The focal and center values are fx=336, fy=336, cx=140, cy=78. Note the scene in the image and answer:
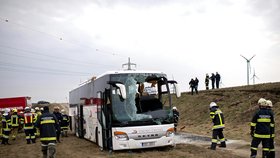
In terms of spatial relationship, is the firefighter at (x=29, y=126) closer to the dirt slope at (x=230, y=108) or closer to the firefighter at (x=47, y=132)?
the firefighter at (x=47, y=132)

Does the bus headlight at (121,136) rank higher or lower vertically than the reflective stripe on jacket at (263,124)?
lower

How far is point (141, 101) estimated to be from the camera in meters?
13.2

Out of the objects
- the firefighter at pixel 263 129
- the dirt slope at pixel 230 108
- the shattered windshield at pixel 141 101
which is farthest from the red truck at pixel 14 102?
the firefighter at pixel 263 129

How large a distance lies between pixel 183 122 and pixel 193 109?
8.08ft

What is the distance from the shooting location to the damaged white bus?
12.5m

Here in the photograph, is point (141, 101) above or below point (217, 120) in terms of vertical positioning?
above

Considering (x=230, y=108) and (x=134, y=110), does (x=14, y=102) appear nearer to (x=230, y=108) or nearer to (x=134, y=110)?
(x=230, y=108)

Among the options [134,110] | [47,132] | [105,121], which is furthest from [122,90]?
[47,132]

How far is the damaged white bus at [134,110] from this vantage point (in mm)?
12461

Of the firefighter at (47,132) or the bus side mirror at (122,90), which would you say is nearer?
the firefighter at (47,132)

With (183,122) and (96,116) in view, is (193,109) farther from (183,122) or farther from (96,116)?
(96,116)

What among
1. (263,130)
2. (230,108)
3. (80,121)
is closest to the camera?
(263,130)

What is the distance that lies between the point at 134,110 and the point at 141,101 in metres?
0.55

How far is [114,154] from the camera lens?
12.6 m
